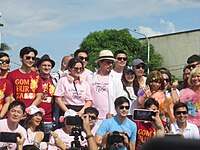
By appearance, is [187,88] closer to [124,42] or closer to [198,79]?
[198,79]

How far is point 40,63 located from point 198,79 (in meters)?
2.41

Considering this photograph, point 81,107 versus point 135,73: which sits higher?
point 135,73

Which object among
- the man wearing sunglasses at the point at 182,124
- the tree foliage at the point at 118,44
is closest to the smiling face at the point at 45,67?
the man wearing sunglasses at the point at 182,124

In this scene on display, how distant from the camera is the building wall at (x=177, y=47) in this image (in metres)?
55.8

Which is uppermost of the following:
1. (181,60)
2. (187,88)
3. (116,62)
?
(181,60)

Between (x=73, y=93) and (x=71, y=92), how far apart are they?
0.12 feet

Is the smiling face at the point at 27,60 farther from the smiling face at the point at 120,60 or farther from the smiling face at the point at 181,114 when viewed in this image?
the smiling face at the point at 181,114

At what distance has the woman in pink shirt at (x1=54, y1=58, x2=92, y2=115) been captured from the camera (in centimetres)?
645

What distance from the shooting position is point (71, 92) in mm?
6480

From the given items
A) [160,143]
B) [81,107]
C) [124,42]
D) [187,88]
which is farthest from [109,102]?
[124,42]

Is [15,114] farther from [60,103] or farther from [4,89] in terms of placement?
[60,103]

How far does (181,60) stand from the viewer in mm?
55781

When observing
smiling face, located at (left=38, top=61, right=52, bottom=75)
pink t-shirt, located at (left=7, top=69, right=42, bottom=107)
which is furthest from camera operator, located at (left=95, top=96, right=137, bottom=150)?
smiling face, located at (left=38, top=61, right=52, bottom=75)

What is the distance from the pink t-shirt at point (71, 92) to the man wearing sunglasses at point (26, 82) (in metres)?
0.33
